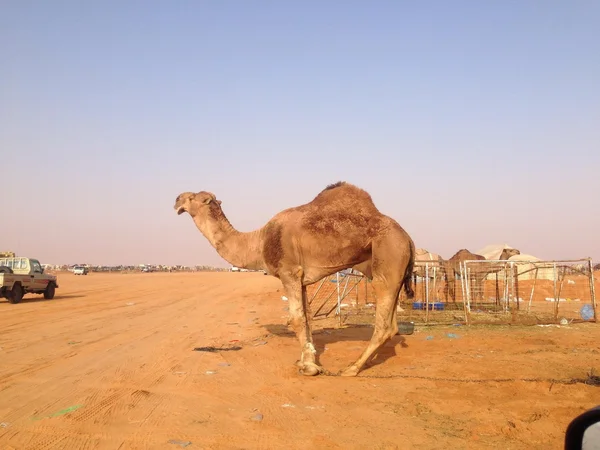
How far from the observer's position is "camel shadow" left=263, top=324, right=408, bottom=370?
1223 cm

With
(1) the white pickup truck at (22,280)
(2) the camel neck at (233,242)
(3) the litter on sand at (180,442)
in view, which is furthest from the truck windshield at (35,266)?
(3) the litter on sand at (180,442)

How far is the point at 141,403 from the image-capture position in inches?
296

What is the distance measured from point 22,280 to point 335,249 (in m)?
25.1

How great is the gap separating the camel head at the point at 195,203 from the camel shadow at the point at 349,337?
4.46 metres

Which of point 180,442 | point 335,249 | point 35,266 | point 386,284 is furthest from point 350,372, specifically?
point 35,266

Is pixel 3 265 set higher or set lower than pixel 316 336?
higher

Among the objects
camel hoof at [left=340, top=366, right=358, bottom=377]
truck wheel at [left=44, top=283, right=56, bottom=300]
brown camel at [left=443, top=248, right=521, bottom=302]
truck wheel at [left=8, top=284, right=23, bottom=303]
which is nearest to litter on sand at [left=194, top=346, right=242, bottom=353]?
camel hoof at [left=340, top=366, right=358, bottom=377]

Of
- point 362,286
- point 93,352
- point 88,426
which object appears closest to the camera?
point 88,426

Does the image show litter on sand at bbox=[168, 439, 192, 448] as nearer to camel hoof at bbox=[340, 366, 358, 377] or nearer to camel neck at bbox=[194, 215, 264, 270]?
camel hoof at bbox=[340, 366, 358, 377]

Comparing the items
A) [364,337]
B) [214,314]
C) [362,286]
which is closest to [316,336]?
[364,337]

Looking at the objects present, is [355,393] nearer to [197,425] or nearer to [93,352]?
[197,425]

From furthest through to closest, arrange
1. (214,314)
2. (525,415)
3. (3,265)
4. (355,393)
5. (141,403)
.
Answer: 1. (3,265)
2. (214,314)
3. (355,393)
4. (141,403)
5. (525,415)

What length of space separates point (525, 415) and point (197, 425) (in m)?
4.54

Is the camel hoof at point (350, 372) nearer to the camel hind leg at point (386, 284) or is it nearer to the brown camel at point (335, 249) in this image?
the brown camel at point (335, 249)
